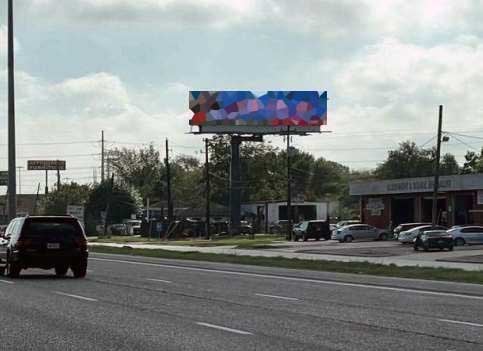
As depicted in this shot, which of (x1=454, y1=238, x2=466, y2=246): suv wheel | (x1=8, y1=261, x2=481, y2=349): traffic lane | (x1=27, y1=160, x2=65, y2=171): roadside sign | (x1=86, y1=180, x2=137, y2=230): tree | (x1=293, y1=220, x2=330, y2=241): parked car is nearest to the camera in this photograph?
(x1=8, y1=261, x2=481, y2=349): traffic lane

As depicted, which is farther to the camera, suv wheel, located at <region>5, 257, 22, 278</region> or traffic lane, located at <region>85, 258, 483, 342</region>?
suv wheel, located at <region>5, 257, 22, 278</region>

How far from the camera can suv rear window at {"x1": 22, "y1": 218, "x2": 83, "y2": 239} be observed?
84.5 feet

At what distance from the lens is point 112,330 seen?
1273cm

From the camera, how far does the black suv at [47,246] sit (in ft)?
83.5

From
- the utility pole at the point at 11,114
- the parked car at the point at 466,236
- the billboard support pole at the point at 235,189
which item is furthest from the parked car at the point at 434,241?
Result: the billboard support pole at the point at 235,189

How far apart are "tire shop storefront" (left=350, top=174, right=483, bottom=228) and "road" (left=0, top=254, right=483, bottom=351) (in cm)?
4423

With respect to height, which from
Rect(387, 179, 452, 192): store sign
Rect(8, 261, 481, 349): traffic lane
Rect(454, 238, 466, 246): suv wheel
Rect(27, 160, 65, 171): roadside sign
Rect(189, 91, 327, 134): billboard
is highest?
Rect(189, 91, 327, 134): billboard

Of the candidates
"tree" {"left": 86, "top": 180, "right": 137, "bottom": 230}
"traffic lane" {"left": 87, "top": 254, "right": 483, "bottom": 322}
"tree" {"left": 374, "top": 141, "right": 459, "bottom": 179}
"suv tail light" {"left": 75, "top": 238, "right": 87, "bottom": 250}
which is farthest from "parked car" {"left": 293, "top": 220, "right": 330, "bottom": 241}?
"tree" {"left": 374, "top": 141, "right": 459, "bottom": 179}

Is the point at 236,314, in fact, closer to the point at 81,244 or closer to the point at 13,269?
the point at 81,244

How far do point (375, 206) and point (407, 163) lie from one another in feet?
222

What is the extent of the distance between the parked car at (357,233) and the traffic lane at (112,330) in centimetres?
5281

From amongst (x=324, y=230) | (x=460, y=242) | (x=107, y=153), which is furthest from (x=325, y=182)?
(x=460, y=242)

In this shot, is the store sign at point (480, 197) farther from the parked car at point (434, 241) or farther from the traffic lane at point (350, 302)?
the traffic lane at point (350, 302)

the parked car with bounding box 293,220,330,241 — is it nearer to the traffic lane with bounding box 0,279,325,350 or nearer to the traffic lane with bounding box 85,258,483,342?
the traffic lane with bounding box 85,258,483,342
